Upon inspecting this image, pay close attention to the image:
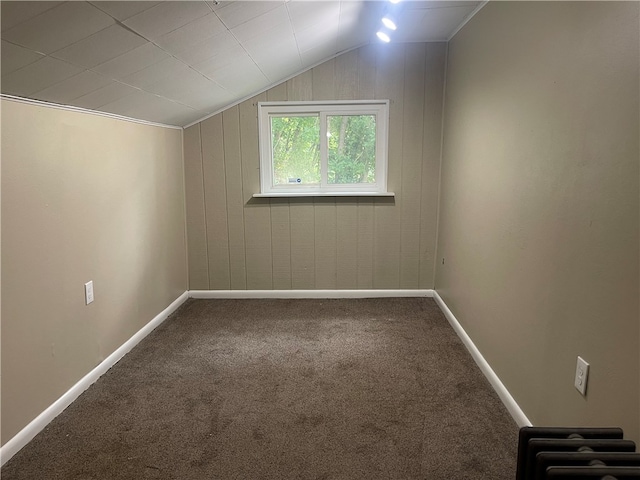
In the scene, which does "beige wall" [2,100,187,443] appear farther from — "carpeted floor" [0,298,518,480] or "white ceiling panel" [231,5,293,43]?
"white ceiling panel" [231,5,293,43]

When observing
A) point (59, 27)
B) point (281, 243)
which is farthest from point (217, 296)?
point (59, 27)

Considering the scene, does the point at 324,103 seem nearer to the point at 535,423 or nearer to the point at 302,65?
the point at 302,65

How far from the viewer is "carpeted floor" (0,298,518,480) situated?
5.52ft

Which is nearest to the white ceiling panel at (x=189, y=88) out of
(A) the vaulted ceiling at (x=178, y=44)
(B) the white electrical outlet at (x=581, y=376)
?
(A) the vaulted ceiling at (x=178, y=44)

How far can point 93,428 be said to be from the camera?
1.92 m

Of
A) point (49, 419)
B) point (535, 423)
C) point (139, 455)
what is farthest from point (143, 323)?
point (535, 423)

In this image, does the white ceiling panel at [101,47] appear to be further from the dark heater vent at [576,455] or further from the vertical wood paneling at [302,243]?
the vertical wood paneling at [302,243]

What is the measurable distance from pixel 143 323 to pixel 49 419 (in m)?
1.04

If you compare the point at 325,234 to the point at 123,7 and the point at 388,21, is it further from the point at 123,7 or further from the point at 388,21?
the point at 123,7

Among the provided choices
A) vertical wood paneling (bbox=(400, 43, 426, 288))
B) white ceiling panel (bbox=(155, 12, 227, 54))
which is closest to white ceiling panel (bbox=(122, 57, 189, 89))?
white ceiling panel (bbox=(155, 12, 227, 54))

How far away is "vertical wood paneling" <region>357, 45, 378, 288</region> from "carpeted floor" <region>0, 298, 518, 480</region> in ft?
2.40

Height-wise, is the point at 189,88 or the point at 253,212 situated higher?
the point at 189,88

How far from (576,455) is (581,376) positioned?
511mm

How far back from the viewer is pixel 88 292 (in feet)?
7.43
